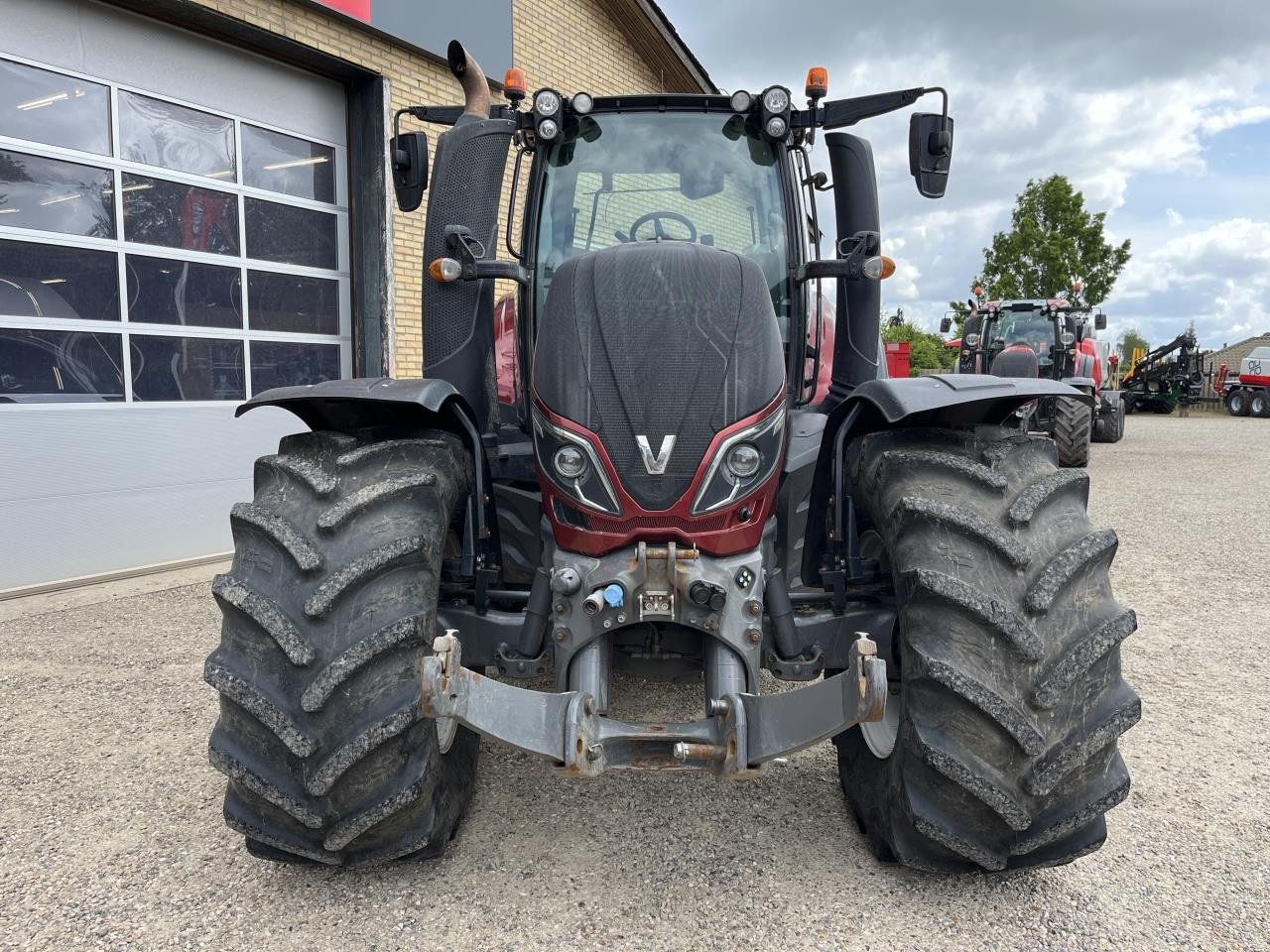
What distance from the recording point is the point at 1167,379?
1031 inches

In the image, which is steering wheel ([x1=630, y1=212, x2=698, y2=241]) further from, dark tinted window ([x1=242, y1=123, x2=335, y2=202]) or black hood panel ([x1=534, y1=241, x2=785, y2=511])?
dark tinted window ([x1=242, y1=123, x2=335, y2=202])

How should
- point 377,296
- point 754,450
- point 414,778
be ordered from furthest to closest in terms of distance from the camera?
1. point 377,296
2. point 754,450
3. point 414,778

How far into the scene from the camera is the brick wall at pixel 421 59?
6.76 m

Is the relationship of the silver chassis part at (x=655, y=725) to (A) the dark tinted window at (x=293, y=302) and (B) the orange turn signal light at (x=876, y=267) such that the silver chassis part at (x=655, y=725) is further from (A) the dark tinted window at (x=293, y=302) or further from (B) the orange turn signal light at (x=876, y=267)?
(A) the dark tinted window at (x=293, y=302)

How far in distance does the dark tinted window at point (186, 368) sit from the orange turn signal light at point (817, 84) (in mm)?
5020

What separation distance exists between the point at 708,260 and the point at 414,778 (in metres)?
1.53

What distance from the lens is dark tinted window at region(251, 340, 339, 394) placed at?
6891 millimetres

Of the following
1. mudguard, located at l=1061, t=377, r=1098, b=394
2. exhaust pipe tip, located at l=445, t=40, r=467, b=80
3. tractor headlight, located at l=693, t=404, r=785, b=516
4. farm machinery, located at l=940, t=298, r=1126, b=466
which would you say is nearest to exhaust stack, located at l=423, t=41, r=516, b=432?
exhaust pipe tip, located at l=445, t=40, r=467, b=80

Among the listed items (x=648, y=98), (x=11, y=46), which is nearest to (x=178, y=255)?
(x=11, y=46)

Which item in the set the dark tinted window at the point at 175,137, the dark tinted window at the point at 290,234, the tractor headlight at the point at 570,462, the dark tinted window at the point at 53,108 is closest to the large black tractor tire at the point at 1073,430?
the dark tinted window at the point at 290,234

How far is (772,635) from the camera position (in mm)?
2432

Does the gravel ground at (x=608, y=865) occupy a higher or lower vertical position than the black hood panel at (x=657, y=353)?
lower

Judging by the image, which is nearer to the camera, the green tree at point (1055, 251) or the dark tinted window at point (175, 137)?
the dark tinted window at point (175, 137)

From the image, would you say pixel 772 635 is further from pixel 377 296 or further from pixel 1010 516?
pixel 377 296
